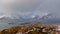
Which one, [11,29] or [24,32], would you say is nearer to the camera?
[24,32]

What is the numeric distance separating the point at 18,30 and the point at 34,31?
12.7ft

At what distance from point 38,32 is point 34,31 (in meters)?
0.74

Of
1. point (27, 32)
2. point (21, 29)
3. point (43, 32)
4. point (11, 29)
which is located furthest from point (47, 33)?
point (11, 29)

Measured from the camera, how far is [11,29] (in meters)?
32.7

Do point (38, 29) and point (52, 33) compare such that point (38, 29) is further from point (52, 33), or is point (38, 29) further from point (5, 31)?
point (5, 31)

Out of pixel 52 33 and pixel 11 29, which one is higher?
pixel 11 29

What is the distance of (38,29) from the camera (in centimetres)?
2897

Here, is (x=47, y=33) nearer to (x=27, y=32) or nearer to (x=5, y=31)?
(x=27, y=32)

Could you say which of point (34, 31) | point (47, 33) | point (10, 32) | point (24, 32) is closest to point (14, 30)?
point (10, 32)

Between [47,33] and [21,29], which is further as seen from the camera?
[21,29]

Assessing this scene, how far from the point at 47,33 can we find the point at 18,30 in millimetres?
5929

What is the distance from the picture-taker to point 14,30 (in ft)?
104

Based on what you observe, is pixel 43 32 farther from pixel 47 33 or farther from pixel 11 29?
pixel 11 29

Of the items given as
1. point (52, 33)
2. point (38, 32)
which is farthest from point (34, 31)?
point (52, 33)
